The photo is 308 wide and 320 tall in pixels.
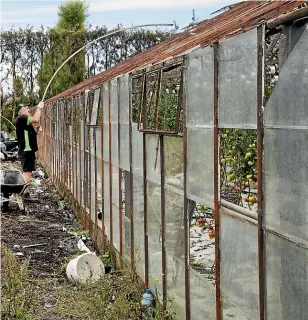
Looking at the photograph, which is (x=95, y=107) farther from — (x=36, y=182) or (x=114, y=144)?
(x=36, y=182)

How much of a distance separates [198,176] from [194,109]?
1.50ft

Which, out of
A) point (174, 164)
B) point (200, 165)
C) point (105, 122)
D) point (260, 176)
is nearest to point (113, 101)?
point (105, 122)

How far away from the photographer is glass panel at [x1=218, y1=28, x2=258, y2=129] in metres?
3.25

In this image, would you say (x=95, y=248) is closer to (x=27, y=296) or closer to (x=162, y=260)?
(x=27, y=296)

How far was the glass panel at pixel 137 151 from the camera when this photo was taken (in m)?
5.96

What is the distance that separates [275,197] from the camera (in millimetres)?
3020

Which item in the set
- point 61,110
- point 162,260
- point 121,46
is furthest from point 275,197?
point 121,46

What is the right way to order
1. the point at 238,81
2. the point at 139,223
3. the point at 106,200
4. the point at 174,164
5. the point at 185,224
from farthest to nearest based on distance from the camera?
the point at 106,200 → the point at 139,223 → the point at 174,164 → the point at 185,224 → the point at 238,81

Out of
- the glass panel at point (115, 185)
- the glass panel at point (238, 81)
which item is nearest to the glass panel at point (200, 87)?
the glass panel at point (238, 81)

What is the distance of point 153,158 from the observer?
5.46 m

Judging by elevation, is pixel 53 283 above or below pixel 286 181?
below

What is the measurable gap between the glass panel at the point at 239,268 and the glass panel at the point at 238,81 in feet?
1.81

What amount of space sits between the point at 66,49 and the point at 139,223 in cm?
2345

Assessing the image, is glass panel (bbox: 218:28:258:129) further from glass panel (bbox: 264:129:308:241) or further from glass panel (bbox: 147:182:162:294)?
glass panel (bbox: 147:182:162:294)
